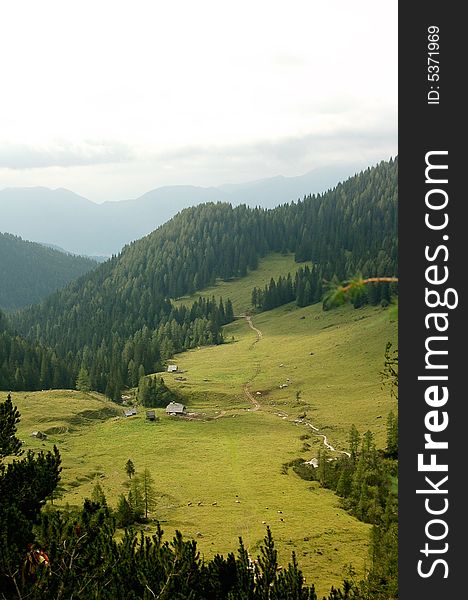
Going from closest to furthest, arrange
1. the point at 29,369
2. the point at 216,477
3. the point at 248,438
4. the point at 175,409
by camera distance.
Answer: the point at 216,477, the point at 248,438, the point at 175,409, the point at 29,369

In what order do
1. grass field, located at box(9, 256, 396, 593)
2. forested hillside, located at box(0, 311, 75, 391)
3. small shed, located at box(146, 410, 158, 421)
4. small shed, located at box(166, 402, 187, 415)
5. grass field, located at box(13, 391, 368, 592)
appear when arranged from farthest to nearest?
1. forested hillside, located at box(0, 311, 75, 391)
2. small shed, located at box(166, 402, 187, 415)
3. small shed, located at box(146, 410, 158, 421)
4. grass field, located at box(9, 256, 396, 593)
5. grass field, located at box(13, 391, 368, 592)

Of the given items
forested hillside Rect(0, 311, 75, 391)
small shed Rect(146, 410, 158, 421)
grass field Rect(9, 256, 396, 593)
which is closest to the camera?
grass field Rect(9, 256, 396, 593)

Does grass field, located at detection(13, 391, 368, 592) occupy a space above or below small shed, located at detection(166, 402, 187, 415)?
below

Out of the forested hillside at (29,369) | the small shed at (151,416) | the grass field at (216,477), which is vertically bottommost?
the grass field at (216,477)

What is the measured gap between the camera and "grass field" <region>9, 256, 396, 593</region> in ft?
178

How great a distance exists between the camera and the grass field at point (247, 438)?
5428cm

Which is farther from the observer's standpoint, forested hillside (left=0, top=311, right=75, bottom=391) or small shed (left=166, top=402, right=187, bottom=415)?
forested hillside (left=0, top=311, right=75, bottom=391)

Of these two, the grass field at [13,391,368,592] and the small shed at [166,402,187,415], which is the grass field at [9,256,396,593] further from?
the small shed at [166,402,187,415]

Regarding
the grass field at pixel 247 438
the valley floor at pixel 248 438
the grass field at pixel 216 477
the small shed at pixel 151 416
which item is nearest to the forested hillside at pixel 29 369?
the valley floor at pixel 248 438

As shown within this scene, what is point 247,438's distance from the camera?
9556 centimetres

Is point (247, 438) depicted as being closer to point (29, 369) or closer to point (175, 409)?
point (175, 409)

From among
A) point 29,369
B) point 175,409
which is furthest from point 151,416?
point 29,369

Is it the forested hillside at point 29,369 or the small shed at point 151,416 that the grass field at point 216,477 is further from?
the forested hillside at point 29,369

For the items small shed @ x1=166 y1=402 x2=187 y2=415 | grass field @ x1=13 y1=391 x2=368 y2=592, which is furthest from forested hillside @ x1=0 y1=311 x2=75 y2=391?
small shed @ x1=166 y1=402 x2=187 y2=415
